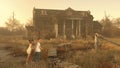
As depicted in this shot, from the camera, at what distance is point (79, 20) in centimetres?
4538

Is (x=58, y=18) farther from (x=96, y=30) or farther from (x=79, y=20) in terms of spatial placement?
(x=96, y=30)

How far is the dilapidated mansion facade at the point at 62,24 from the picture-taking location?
1710 inches

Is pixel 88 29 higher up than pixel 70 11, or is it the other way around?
pixel 70 11

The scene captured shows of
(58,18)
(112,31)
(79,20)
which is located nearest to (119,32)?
(112,31)

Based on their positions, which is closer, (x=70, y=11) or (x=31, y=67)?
(x=31, y=67)

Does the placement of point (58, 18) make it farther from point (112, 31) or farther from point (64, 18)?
point (112, 31)

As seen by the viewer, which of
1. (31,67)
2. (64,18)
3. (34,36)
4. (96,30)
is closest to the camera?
(31,67)

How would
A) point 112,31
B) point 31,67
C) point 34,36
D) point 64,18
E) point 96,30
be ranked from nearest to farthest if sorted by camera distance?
point 31,67 → point 34,36 → point 64,18 → point 96,30 → point 112,31

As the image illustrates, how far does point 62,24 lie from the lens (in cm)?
4462

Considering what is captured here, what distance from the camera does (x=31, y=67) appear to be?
10.8 meters

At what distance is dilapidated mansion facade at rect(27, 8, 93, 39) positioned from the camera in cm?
4344

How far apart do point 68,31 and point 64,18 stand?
9.76ft

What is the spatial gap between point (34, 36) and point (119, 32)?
1028 inches

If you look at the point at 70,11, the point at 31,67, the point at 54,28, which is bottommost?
the point at 31,67
